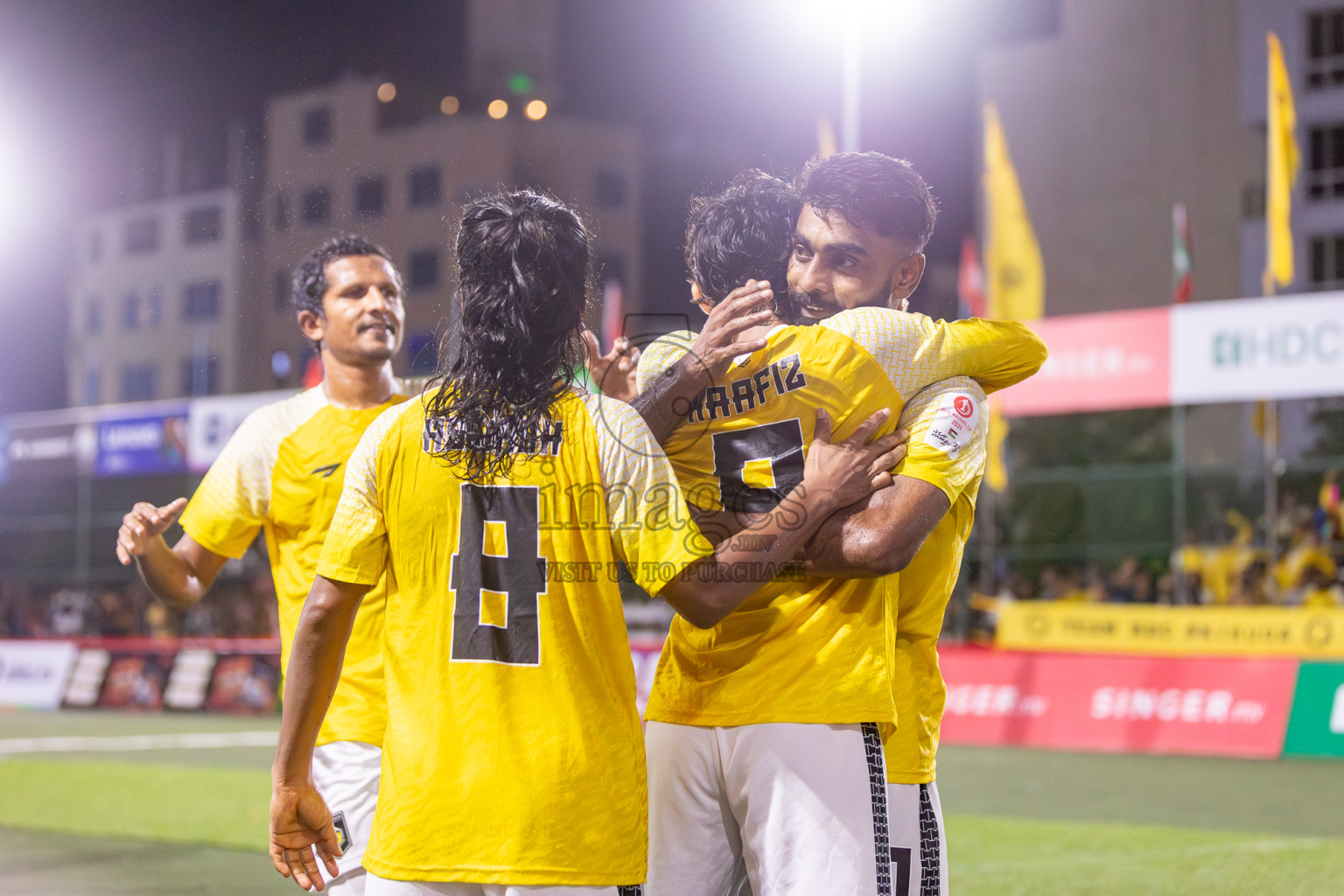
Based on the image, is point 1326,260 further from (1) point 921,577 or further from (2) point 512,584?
(2) point 512,584

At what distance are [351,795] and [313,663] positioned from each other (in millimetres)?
1599

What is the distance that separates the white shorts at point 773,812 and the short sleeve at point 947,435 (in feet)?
1.79

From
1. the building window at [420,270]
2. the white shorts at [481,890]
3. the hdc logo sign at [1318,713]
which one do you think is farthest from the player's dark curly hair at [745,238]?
the building window at [420,270]

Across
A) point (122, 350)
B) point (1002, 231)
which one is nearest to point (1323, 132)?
point (1002, 231)

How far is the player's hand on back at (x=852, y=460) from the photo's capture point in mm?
2783

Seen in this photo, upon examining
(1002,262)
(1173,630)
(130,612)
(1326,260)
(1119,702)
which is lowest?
(130,612)

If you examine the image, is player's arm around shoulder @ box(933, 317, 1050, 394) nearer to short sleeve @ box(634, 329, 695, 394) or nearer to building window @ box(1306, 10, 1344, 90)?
short sleeve @ box(634, 329, 695, 394)

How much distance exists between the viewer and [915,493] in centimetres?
284

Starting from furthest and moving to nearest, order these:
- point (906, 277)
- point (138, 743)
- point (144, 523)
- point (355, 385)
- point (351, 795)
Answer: point (138, 743)
point (355, 385)
point (351, 795)
point (144, 523)
point (906, 277)

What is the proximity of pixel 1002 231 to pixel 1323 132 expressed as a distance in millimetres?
28465

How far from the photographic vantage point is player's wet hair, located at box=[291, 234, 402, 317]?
485cm

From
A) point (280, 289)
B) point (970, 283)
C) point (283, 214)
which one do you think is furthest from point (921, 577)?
point (970, 283)

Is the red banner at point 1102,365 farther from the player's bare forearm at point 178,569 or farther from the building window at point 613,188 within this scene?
the building window at point 613,188

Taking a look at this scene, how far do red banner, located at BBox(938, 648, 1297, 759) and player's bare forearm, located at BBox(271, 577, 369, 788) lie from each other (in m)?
11.3
